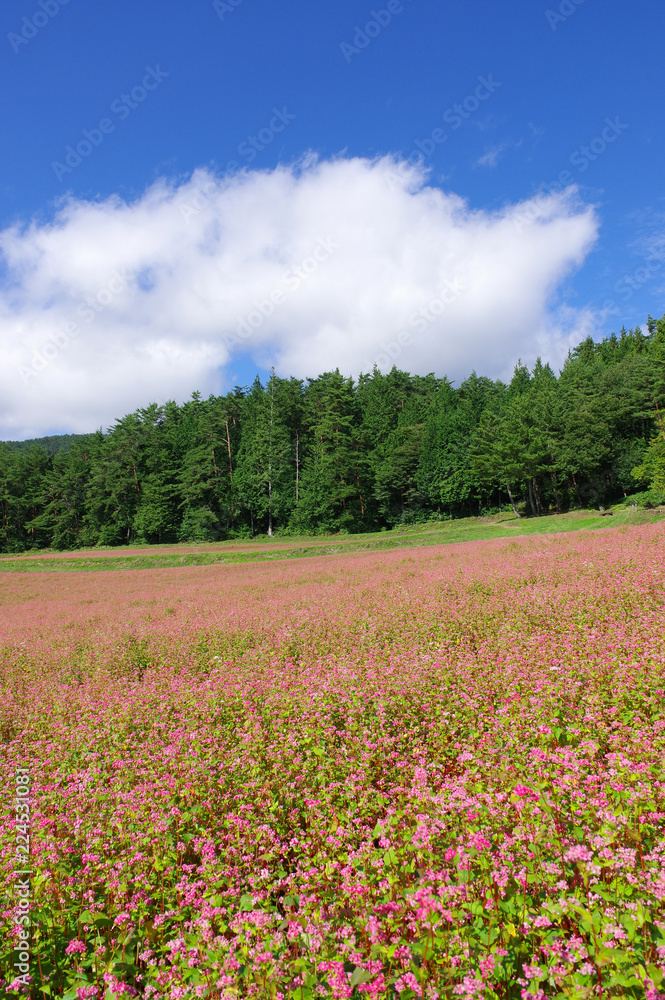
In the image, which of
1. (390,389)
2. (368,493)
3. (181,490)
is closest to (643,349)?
(390,389)

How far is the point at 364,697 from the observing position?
5328mm

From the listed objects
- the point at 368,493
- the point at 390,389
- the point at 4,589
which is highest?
the point at 390,389

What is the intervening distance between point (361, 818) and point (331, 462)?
62.7 metres

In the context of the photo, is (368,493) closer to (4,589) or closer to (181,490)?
(181,490)

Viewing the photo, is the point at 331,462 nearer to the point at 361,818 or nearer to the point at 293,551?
the point at 293,551

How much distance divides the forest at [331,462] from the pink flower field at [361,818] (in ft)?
184

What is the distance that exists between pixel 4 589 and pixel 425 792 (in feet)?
97.1

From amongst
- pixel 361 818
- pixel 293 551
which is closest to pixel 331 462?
pixel 293 551

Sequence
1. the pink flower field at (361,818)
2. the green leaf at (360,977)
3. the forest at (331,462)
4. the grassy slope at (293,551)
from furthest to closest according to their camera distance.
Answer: the forest at (331,462)
the grassy slope at (293,551)
the pink flower field at (361,818)
the green leaf at (360,977)

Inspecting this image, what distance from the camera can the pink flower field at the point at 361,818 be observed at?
Answer: 2.37m
